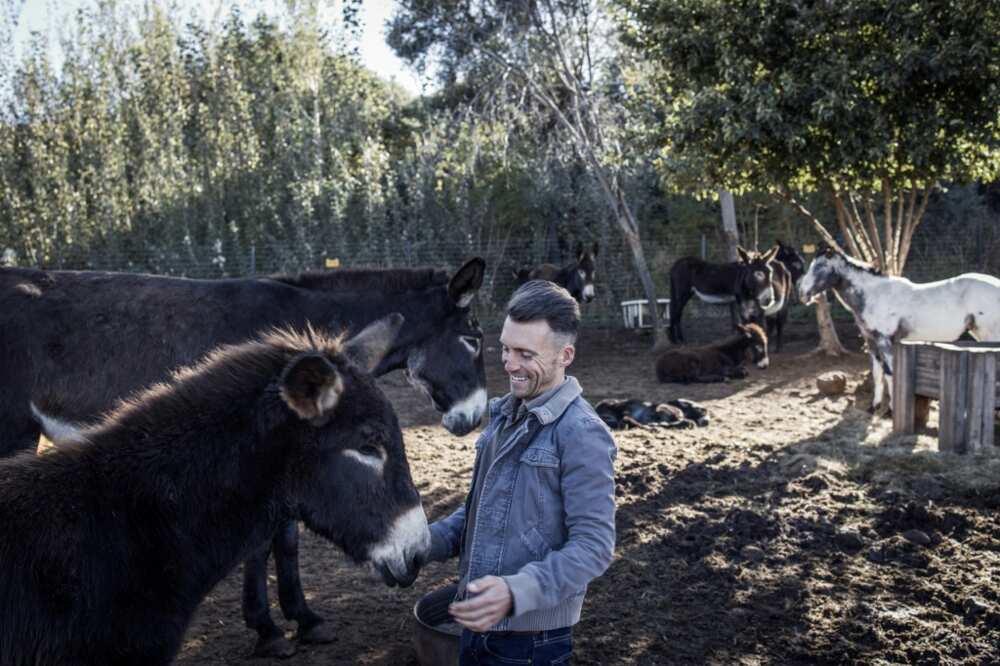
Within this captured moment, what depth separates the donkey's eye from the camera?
604 centimetres

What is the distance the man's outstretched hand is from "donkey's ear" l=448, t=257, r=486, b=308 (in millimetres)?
3738

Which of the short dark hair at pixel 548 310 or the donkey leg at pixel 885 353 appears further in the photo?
the donkey leg at pixel 885 353

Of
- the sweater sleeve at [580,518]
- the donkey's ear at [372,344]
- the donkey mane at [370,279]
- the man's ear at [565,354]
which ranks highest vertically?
the donkey mane at [370,279]

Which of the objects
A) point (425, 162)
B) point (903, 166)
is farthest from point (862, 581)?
point (425, 162)

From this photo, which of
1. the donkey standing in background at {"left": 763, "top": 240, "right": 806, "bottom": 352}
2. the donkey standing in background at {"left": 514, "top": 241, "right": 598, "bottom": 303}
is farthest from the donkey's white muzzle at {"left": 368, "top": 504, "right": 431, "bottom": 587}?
the donkey standing in background at {"left": 514, "top": 241, "right": 598, "bottom": 303}

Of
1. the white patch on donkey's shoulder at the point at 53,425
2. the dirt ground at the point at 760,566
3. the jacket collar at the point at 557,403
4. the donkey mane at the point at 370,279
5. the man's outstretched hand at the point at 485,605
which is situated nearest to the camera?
the man's outstretched hand at the point at 485,605

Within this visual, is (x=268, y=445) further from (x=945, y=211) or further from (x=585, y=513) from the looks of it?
(x=945, y=211)

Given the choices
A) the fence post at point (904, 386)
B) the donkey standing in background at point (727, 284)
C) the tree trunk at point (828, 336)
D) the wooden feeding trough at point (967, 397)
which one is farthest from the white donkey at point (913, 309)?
the donkey standing in background at point (727, 284)

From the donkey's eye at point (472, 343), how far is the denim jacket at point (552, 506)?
11.0 feet

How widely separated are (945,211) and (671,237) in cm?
759

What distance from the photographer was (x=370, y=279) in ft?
19.5

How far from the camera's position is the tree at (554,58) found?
18.5 metres

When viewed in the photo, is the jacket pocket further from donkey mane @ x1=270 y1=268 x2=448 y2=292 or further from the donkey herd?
donkey mane @ x1=270 y1=268 x2=448 y2=292

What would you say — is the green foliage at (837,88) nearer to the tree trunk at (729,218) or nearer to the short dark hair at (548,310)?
the tree trunk at (729,218)
